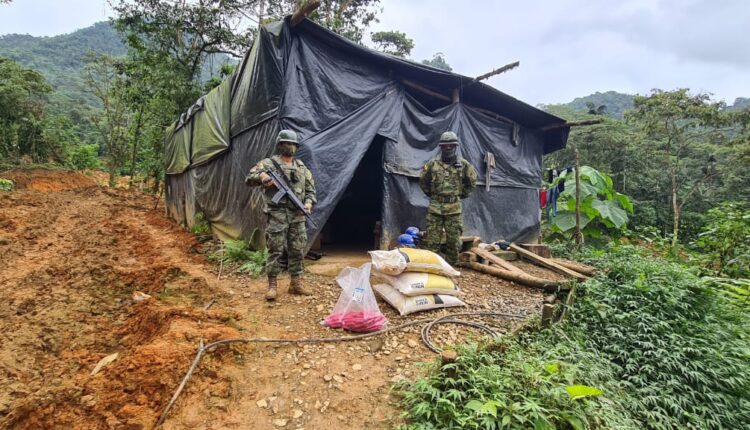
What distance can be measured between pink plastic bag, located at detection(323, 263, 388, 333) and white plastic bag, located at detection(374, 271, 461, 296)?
486mm

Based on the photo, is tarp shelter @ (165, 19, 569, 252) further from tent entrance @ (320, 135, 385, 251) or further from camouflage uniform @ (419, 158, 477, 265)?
camouflage uniform @ (419, 158, 477, 265)

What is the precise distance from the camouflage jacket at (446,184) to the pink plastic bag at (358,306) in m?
2.23

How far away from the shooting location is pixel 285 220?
3.60 meters

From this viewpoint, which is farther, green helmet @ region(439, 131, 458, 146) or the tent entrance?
the tent entrance

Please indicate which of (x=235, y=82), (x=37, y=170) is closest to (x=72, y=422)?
(x=235, y=82)

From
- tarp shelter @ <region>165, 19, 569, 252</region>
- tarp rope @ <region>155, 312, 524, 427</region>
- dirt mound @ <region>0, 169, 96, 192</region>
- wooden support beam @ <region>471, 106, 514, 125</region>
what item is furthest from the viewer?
dirt mound @ <region>0, 169, 96, 192</region>

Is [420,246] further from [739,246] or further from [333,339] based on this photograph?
[739,246]

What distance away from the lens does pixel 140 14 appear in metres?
11.9

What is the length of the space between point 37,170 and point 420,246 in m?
19.5

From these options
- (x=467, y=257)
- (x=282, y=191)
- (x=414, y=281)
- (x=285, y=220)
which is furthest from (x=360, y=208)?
(x=414, y=281)

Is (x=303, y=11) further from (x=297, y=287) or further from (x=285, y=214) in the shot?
(x=297, y=287)

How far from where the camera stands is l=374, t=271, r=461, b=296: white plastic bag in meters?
3.24

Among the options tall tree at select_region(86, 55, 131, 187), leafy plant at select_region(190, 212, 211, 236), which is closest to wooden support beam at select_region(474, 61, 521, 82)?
leafy plant at select_region(190, 212, 211, 236)

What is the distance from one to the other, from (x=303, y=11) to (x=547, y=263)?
5.03 metres
